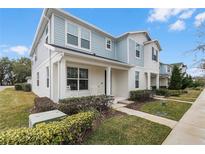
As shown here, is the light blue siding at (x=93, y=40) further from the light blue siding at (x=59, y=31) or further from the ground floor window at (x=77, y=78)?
the ground floor window at (x=77, y=78)

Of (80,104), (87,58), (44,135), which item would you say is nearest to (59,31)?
(87,58)

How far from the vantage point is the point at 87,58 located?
8.05m

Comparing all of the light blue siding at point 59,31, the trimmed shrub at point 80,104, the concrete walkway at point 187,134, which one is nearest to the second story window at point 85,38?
the light blue siding at point 59,31

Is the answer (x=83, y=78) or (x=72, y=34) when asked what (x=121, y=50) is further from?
(x=72, y=34)

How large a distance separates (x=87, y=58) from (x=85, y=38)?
2.69 m

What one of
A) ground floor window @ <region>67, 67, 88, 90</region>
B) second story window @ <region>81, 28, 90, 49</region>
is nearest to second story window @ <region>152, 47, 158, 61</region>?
second story window @ <region>81, 28, 90, 49</region>

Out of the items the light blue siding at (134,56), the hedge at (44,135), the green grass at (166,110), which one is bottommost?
the green grass at (166,110)

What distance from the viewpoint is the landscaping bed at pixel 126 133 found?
416 cm

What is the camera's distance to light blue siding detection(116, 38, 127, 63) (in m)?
12.5

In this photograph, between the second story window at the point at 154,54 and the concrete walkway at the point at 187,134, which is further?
the second story window at the point at 154,54
